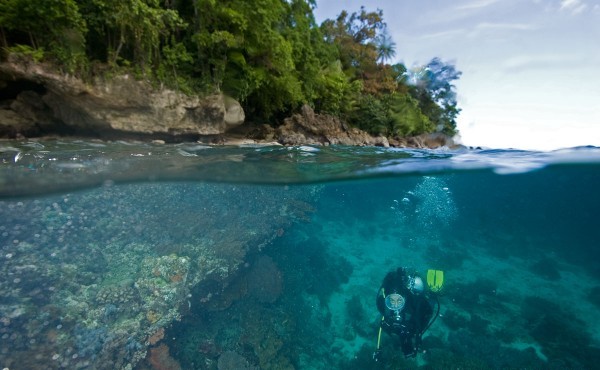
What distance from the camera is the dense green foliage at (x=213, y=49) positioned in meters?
10.3

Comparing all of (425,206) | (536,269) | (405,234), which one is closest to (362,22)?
(425,206)

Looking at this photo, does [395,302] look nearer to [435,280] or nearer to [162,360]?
[435,280]

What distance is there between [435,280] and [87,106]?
15.0m

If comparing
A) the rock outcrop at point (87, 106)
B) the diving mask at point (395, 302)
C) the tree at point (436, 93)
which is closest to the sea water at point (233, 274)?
the rock outcrop at point (87, 106)

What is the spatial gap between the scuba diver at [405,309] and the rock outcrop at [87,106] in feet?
38.9

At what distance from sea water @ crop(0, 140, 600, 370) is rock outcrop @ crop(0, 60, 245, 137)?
169 cm

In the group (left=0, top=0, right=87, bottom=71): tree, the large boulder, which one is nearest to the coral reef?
the large boulder

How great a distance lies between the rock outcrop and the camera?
11.1 meters

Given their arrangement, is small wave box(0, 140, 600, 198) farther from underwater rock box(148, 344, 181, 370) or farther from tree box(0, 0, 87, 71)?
underwater rock box(148, 344, 181, 370)

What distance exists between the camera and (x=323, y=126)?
18781 millimetres

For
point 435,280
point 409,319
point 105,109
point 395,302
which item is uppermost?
point 105,109

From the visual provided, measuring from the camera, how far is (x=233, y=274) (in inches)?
474

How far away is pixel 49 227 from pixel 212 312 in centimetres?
881

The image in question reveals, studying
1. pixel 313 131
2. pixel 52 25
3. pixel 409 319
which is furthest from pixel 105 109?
pixel 409 319
